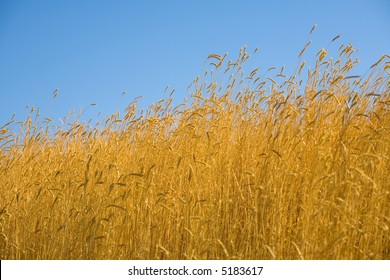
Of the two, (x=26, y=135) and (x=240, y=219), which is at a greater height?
(x=26, y=135)

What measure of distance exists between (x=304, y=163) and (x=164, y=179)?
1.00 m

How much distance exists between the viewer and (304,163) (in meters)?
3.07

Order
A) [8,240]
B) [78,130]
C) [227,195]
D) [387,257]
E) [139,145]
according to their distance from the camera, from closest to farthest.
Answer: [387,257]
[227,195]
[8,240]
[139,145]
[78,130]

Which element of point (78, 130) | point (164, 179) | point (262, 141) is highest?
point (78, 130)

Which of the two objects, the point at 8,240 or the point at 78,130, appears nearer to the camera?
the point at 8,240

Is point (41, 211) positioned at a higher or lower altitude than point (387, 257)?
higher

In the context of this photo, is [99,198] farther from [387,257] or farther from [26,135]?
[26,135]

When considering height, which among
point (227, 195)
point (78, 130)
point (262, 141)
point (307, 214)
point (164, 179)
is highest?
point (78, 130)

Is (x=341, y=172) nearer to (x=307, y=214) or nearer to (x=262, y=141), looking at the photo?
(x=307, y=214)

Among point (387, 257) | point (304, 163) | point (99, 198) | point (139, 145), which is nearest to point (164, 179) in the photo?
point (99, 198)

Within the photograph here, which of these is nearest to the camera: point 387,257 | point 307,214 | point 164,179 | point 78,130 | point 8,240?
point 307,214

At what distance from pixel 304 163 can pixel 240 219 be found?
1.94 feet

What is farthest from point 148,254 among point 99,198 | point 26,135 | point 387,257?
point 26,135

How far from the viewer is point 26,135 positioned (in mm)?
4926
